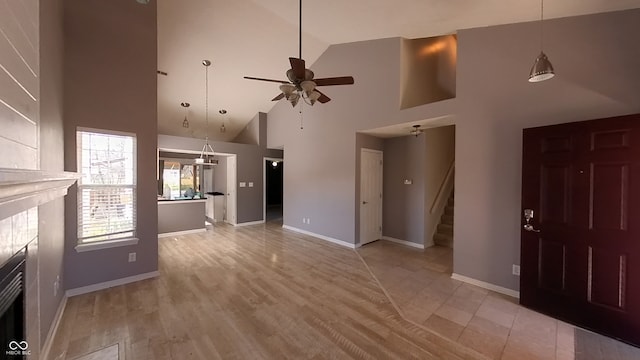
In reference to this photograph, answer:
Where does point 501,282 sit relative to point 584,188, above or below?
below

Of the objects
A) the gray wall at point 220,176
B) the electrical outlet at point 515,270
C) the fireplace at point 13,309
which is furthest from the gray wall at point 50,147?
the gray wall at point 220,176

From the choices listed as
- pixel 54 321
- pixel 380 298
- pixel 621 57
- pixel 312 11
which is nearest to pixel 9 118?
pixel 54 321

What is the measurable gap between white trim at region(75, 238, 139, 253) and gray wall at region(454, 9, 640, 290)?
476cm

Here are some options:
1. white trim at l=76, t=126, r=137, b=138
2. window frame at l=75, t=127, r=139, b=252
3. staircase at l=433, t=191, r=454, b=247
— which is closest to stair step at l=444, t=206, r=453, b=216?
staircase at l=433, t=191, r=454, b=247

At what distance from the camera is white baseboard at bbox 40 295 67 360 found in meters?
2.02

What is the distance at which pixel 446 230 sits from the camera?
5387mm

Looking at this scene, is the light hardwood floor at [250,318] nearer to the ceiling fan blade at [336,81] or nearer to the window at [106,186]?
the window at [106,186]

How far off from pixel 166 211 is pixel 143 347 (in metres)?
4.69

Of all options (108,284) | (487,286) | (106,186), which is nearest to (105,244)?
(108,284)

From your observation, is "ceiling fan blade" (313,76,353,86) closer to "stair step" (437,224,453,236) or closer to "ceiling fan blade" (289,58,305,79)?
"ceiling fan blade" (289,58,305,79)

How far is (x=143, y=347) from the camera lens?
84.4 inches

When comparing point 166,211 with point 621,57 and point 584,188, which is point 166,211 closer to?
point 584,188

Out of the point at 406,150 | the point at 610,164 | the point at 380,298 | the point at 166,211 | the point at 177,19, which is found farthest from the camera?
the point at 166,211

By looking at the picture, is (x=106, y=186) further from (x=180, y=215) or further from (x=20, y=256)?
(x=180, y=215)
